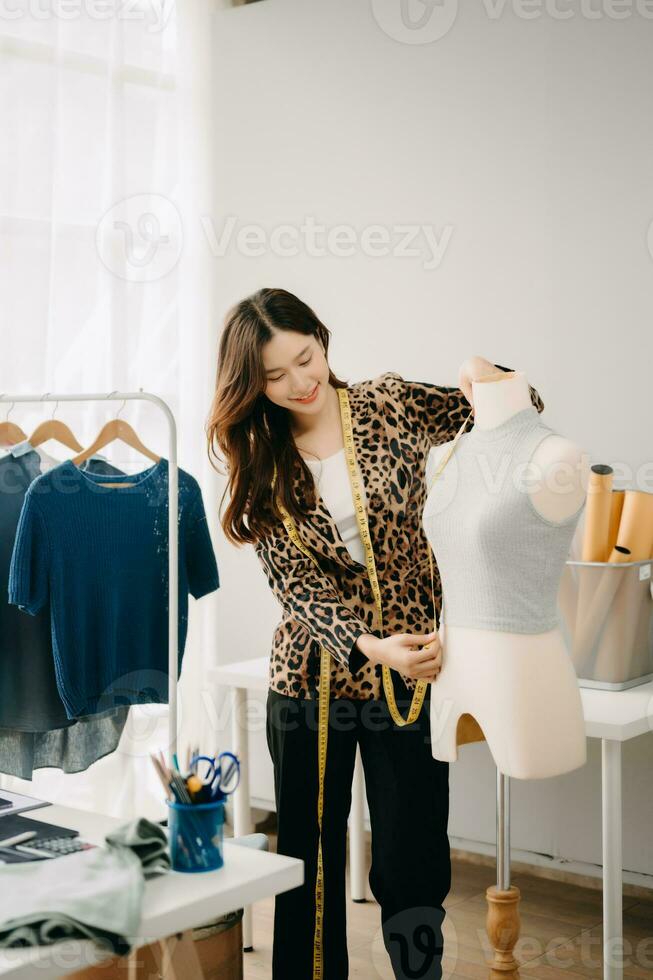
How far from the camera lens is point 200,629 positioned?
11.6 feet

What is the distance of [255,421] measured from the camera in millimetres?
2016

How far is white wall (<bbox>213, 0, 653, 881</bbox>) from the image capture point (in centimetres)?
278

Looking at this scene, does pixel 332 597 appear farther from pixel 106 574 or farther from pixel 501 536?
pixel 106 574

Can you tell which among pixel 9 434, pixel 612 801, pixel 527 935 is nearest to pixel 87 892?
pixel 612 801

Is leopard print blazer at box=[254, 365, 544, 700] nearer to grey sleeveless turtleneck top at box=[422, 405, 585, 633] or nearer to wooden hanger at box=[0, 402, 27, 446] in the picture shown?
grey sleeveless turtleneck top at box=[422, 405, 585, 633]

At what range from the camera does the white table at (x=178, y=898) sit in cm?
119

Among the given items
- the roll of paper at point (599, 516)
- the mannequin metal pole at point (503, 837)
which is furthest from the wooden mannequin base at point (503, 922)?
the roll of paper at point (599, 516)

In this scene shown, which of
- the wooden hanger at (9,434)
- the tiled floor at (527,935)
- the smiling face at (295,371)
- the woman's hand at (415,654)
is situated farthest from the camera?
the tiled floor at (527,935)

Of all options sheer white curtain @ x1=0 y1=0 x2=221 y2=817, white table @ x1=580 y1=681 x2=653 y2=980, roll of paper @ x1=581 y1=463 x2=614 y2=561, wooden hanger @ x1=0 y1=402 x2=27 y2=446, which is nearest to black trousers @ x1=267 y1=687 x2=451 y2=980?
white table @ x1=580 y1=681 x2=653 y2=980

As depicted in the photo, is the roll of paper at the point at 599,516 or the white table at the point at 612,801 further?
the roll of paper at the point at 599,516

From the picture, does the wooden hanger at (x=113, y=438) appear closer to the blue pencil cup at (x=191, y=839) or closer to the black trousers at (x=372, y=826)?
the black trousers at (x=372, y=826)

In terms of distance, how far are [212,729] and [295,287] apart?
4.86ft

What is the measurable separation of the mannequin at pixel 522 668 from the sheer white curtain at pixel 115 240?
1.67 metres

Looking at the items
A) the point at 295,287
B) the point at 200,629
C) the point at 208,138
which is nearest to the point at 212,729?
the point at 200,629
